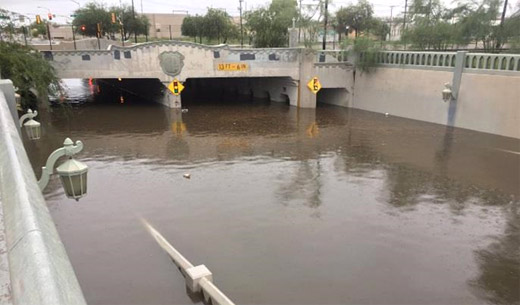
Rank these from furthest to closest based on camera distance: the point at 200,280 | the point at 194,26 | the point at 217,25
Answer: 1. the point at 194,26
2. the point at 217,25
3. the point at 200,280

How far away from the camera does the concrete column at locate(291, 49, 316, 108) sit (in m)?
27.4

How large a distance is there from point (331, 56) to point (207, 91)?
45.6 feet

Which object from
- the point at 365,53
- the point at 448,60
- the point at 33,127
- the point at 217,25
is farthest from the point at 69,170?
the point at 217,25

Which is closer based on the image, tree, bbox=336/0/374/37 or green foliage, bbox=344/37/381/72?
green foliage, bbox=344/37/381/72

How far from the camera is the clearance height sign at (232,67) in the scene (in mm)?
26953

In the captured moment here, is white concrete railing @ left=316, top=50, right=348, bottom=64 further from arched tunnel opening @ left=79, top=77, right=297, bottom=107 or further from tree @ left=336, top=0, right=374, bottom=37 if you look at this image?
tree @ left=336, top=0, right=374, bottom=37

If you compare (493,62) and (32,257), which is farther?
(493,62)

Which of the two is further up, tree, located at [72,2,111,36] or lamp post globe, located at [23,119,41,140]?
tree, located at [72,2,111,36]

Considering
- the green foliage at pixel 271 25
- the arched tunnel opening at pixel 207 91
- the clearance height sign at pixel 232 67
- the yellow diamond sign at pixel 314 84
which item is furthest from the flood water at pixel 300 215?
the green foliage at pixel 271 25

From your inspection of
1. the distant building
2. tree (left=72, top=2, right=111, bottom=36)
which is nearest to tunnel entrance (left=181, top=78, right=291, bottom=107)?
tree (left=72, top=2, right=111, bottom=36)

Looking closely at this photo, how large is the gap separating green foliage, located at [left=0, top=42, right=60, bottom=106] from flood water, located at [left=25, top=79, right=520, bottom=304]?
2602 mm

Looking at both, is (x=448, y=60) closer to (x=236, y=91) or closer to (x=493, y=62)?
(x=493, y=62)

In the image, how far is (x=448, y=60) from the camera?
2100 centimetres

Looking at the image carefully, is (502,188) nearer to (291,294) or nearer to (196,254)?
(291,294)
